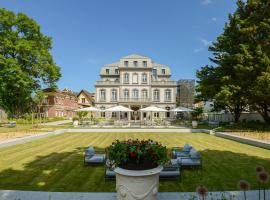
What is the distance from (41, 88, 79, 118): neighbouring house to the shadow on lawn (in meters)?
42.0

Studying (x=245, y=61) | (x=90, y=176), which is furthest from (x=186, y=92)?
(x=90, y=176)

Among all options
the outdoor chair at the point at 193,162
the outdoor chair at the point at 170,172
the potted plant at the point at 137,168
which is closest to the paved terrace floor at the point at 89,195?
the outdoor chair at the point at 170,172

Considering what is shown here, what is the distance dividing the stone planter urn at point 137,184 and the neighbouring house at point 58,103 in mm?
47383

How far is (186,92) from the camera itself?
7538 centimetres

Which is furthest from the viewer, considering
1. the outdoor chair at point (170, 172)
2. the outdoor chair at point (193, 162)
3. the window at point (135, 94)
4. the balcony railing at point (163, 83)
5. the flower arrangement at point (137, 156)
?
the balcony railing at point (163, 83)

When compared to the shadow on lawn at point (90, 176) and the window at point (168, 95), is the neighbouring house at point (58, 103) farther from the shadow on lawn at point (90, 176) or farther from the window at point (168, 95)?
the shadow on lawn at point (90, 176)

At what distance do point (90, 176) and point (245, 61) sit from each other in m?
22.9

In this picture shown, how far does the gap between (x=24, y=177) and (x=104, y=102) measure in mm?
43848

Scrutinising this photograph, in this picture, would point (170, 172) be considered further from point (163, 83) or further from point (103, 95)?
point (103, 95)

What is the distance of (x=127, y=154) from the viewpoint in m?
5.05

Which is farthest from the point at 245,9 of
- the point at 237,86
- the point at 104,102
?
the point at 104,102

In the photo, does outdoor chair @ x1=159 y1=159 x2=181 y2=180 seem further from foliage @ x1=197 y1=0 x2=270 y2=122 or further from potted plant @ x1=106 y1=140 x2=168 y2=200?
foliage @ x1=197 y1=0 x2=270 y2=122

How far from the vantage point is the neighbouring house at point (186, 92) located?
236ft

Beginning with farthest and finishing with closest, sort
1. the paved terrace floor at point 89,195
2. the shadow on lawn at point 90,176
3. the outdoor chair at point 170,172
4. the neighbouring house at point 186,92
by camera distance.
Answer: the neighbouring house at point 186,92 < the outdoor chair at point 170,172 < the shadow on lawn at point 90,176 < the paved terrace floor at point 89,195
